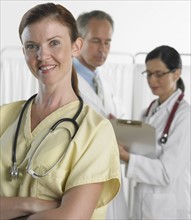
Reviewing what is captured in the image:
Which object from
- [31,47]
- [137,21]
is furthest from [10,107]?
[137,21]

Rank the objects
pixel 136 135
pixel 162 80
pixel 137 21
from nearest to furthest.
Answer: pixel 136 135 < pixel 162 80 < pixel 137 21

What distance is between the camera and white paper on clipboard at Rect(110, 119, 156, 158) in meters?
1.91

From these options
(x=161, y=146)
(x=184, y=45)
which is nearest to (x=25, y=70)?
(x=161, y=146)

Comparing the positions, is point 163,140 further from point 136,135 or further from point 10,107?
point 10,107

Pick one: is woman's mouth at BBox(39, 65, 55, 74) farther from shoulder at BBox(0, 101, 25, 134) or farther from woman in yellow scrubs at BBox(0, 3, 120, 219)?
shoulder at BBox(0, 101, 25, 134)

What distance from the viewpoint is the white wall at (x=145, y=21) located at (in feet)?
14.3

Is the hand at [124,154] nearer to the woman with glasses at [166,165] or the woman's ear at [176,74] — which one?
the woman with glasses at [166,165]

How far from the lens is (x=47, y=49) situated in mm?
1080

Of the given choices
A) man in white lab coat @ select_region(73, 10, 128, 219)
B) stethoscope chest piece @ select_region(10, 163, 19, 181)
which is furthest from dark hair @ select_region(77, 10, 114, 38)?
Answer: stethoscope chest piece @ select_region(10, 163, 19, 181)

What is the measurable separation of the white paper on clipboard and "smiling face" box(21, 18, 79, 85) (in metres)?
0.84

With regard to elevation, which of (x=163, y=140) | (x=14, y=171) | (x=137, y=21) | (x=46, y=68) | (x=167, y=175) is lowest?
(x=167, y=175)

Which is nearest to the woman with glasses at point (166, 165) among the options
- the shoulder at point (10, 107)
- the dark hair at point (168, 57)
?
the dark hair at point (168, 57)

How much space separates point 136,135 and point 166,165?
9.1 inches

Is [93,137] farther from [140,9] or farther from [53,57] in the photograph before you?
[140,9]
